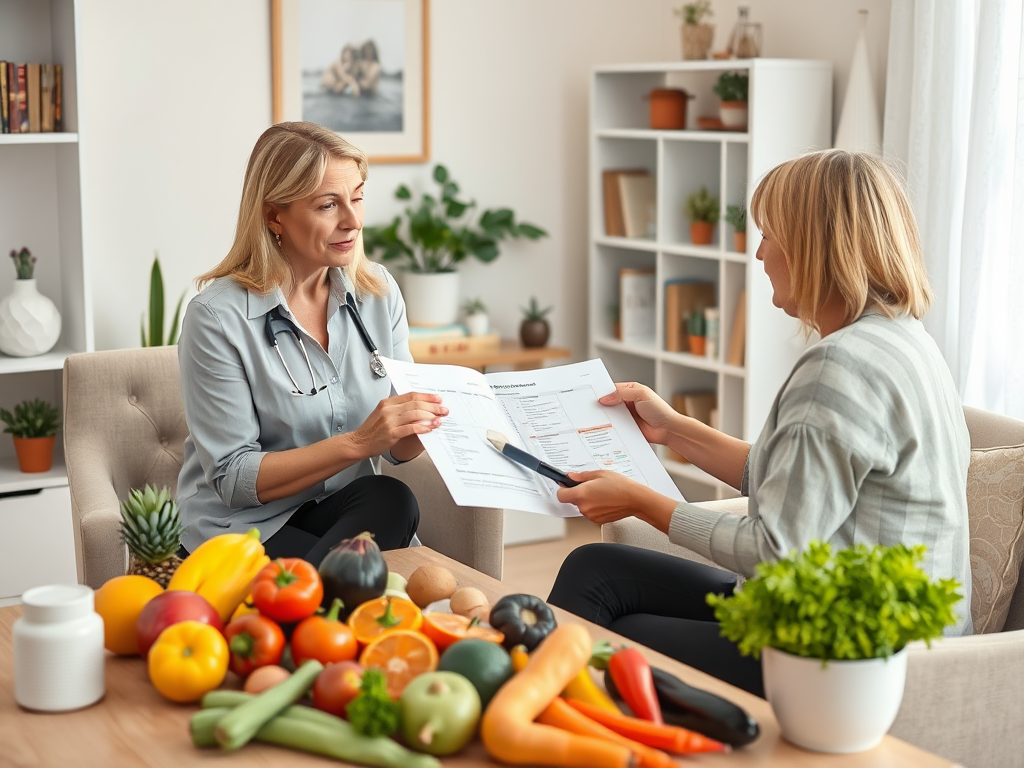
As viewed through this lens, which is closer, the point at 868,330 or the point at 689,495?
the point at 868,330

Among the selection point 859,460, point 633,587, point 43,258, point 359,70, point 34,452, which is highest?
point 359,70

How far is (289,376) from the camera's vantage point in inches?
90.4

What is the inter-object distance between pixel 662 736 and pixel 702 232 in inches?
115

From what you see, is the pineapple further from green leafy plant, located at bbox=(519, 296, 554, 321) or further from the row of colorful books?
green leafy plant, located at bbox=(519, 296, 554, 321)

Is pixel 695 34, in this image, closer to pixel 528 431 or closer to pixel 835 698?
pixel 528 431

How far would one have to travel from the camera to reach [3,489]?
10.9ft

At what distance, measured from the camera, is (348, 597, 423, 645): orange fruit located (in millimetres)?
1442

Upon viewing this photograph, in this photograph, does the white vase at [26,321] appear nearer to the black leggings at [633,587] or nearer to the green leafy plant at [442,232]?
the green leafy plant at [442,232]

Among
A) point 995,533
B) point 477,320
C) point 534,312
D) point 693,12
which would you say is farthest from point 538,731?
point 693,12

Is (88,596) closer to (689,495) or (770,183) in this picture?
(770,183)

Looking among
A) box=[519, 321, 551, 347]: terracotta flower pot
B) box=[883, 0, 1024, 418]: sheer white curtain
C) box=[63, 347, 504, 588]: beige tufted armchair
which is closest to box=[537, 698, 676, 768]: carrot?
box=[63, 347, 504, 588]: beige tufted armchair

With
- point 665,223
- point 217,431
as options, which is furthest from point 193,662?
point 665,223

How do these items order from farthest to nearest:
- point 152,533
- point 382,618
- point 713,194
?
point 713,194
point 152,533
point 382,618

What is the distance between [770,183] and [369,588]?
813 mm
